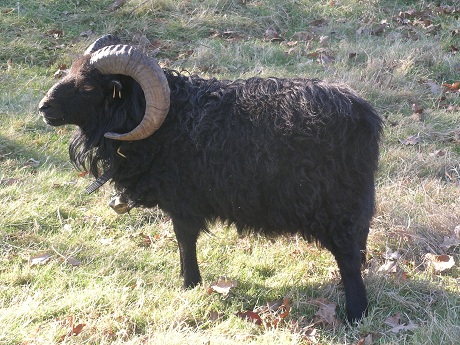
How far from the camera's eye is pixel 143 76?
14.7 feet

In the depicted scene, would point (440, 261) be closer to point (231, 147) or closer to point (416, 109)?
point (231, 147)

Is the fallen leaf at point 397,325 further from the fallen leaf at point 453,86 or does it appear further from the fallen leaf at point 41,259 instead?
the fallen leaf at point 453,86

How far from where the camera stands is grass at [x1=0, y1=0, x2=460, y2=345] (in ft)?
14.1

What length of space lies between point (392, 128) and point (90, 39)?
560 centimetres

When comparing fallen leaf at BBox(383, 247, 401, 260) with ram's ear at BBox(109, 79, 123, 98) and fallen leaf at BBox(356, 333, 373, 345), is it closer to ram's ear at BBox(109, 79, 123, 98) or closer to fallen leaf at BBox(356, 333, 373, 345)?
fallen leaf at BBox(356, 333, 373, 345)

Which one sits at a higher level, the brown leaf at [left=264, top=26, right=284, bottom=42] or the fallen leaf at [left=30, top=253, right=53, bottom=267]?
the fallen leaf at [left=30, top=253, right=53, bottom=267]

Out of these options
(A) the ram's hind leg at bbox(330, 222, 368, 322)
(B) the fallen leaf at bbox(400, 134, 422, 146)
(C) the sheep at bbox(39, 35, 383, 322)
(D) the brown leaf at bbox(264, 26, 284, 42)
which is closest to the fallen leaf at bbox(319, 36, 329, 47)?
(D) the brown leaf at bbox(264, 26, 284, 42)

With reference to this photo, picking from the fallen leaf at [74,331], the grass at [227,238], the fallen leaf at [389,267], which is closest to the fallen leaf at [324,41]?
the grass at [227,238]

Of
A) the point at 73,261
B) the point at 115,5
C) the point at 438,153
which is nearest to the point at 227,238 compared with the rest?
the point at 73,261

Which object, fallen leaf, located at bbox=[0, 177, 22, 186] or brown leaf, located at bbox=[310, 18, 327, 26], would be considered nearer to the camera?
fallen leaf, located at bbox=[0, 177, 22, 186]

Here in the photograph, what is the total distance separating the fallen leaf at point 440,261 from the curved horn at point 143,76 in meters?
2.41

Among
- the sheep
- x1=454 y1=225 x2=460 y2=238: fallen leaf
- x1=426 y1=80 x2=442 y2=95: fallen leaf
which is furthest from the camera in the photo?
x1=426 y1=80 x2=442 y2=95: fallen leaf

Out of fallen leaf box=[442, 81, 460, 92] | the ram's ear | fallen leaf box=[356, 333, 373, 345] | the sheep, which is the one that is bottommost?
fallen leaf box=[442, 81, 460, 92]

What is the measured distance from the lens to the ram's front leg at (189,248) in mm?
4824
